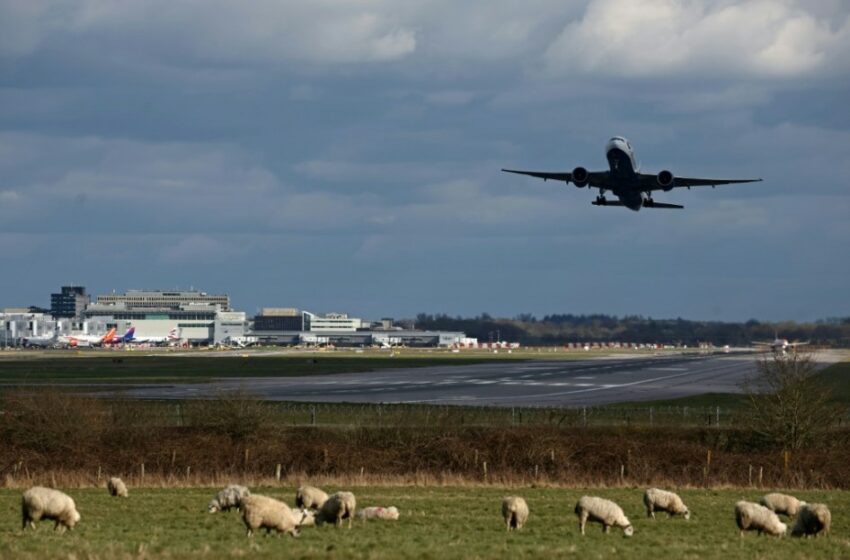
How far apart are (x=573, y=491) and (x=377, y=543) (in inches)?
644

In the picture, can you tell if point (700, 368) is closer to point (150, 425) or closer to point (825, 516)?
point (150, 425)

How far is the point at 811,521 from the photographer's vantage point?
105 ft

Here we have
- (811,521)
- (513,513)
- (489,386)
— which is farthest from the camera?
(489,386)

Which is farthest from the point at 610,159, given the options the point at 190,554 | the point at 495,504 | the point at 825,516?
the point at 190,554

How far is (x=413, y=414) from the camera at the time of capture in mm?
68438

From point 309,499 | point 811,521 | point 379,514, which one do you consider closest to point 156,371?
point 309,499

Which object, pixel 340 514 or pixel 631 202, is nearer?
pixel 340 514

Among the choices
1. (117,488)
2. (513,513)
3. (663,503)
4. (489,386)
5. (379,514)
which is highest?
(489,386)

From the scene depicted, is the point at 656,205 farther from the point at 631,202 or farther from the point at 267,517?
the point at 267,517

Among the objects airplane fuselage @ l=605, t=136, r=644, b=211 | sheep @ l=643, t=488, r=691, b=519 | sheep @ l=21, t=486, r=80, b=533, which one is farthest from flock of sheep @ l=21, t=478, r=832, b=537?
airplane fuselage @ l=605, t=136, r=644, b=211

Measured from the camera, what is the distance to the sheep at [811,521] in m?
32.0

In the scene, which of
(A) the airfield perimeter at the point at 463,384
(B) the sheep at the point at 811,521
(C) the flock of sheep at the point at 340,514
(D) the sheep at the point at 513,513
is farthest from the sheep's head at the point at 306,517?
(A) the airfield perimeter at the point at 463,384

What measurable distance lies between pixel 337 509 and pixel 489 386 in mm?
78919

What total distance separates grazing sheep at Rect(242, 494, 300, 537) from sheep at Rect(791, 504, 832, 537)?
12.9m
